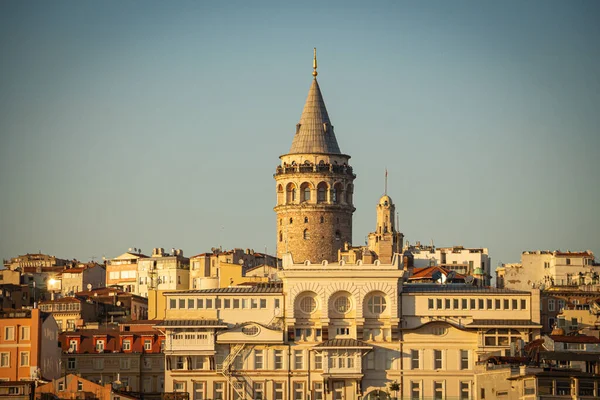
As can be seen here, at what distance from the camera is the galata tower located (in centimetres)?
14575

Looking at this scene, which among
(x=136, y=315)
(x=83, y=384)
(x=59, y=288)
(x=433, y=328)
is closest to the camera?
(x=83, y=384)

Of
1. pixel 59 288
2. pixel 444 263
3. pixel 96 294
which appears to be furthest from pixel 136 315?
pixel 444 263

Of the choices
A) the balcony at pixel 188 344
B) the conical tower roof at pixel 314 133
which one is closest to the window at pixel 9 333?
the balcony at pixel 188 344

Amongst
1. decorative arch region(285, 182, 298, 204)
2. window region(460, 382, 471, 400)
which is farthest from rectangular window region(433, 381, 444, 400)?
decorative arch region(285, 182, 298, 204)

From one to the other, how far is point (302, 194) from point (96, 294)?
16.0m

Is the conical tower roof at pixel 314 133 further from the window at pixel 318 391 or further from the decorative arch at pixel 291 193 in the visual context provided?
the window at pixel 318 391

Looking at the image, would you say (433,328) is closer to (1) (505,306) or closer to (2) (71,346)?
(1) (505,306)

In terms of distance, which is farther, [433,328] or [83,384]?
[433,328]

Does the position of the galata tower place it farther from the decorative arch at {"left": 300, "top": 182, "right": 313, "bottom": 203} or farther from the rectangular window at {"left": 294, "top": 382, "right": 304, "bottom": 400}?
the rectangular window at {"left": 294, "top": 382, "right": 304, "bottom": 400}

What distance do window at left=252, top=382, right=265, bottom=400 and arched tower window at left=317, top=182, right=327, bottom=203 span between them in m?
34.7

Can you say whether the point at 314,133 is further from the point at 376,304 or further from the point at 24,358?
the point at 24,358

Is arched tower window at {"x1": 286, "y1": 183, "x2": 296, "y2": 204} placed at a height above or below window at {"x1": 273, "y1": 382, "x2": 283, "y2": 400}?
above

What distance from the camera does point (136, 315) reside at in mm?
143250

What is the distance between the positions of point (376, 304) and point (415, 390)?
5.64 metres
